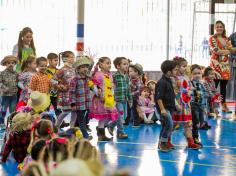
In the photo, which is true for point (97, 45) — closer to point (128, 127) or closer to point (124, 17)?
point (124, 17)

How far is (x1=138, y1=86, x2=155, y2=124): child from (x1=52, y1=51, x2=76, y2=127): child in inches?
67.8

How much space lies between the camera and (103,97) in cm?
689

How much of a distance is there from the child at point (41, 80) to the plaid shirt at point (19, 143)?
61.7 inches

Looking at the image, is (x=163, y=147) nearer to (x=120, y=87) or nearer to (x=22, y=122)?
(x=120, y=87)

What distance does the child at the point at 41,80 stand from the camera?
683 cm

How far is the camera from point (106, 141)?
6961mm

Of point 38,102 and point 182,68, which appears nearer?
point 38,102

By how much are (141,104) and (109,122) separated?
160 centimetres

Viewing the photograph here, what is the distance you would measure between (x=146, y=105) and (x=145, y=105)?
22 millimetres

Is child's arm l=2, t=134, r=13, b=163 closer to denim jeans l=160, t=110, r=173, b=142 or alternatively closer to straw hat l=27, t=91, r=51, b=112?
straw hat l=27, t=91, r=51, b=112

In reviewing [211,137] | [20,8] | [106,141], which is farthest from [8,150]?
[20,8]

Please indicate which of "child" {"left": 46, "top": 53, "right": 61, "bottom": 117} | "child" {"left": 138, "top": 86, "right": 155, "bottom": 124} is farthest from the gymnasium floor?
"child" {"left": 138, "top": 86, "right": 155, "bottom": 124}

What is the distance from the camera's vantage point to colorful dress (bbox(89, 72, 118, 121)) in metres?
6.90

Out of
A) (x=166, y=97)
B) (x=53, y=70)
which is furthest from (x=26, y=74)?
(x=166, y=97)
